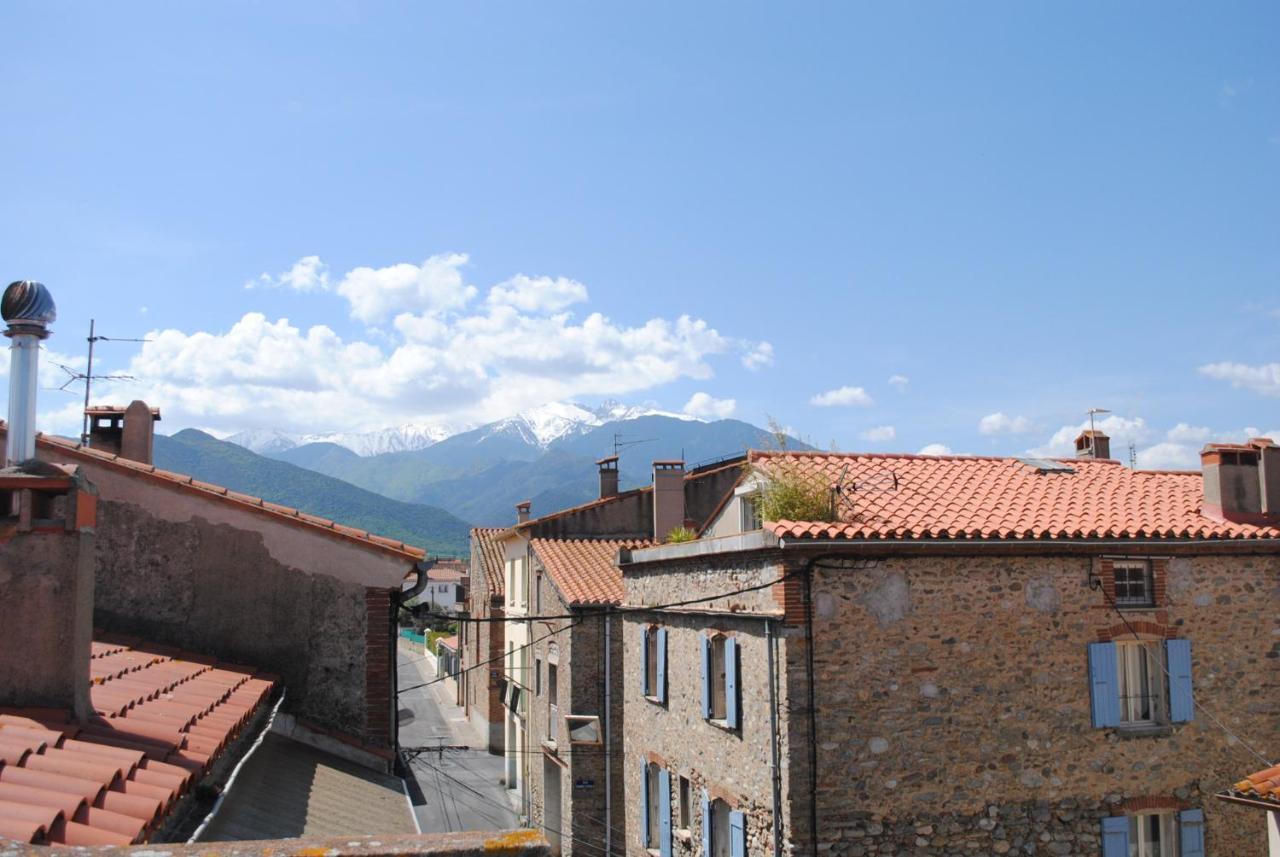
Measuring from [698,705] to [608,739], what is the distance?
573 cm

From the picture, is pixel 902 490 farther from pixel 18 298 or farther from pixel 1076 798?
pixel 18 298

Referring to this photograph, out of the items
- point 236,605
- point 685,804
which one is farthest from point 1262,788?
point 236,605

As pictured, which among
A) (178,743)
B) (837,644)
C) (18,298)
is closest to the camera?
(178,743)

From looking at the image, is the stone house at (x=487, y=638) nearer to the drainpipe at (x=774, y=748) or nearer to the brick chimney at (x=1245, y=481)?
the drainpipe at (x=774, y=748)

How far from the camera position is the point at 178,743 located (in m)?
6.00

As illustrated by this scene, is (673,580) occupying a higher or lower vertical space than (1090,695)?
higher

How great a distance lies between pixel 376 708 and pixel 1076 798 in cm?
998

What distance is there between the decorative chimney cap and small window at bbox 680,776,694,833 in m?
13.3

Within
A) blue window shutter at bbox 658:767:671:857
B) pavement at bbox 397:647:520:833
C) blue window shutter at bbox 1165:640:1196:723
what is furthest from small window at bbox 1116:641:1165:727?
pavement at bbox 397:647:520:833

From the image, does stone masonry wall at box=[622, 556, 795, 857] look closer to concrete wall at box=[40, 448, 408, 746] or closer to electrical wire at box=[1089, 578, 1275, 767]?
electrical wire at box=[1089, 578, 1275, 767]

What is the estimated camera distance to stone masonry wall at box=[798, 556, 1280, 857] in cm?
1352

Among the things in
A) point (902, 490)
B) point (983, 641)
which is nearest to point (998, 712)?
point (983, 641)

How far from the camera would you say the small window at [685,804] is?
687 inches

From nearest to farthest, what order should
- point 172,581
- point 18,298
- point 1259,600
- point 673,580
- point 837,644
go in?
point 18,298, point 172,581, point 837,644, point 1259,600, point 673,580
